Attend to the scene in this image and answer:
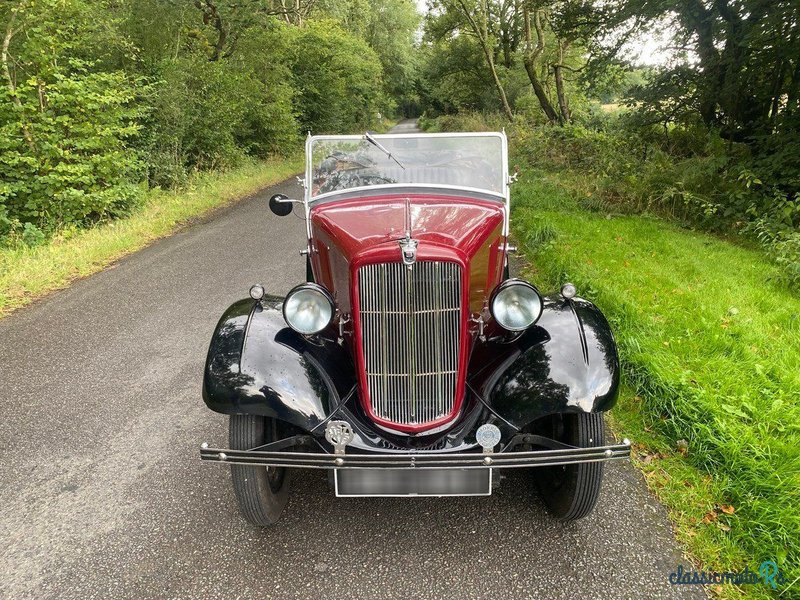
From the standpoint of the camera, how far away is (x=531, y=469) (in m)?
2.79

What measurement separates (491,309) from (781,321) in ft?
10.1

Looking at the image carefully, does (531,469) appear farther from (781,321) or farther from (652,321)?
(781,321)

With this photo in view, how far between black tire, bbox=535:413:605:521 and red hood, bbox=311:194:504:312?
2.42 feet

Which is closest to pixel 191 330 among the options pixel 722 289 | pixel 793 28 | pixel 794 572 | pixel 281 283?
pixel 281 283

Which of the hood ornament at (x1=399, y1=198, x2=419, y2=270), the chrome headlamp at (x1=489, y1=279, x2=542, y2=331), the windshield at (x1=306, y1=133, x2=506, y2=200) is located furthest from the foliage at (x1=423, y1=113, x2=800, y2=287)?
the hood ornament at (x1=399, y1=198, x2=419, y2=270)

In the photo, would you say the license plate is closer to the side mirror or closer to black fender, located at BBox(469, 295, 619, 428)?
black fender, located at BBox(469, 295, 619, 428)

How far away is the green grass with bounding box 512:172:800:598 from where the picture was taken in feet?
7.48

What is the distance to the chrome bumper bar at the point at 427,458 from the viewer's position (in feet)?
6.59

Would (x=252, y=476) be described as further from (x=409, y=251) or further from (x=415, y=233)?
(x=415, y=233)

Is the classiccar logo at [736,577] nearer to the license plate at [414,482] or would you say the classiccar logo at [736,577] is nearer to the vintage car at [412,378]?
the vintage car at [412,378]

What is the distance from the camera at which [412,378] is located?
2285 millimetres

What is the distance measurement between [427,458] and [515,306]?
2.73 feet

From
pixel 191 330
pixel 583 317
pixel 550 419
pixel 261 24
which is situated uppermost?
pixel 261 24

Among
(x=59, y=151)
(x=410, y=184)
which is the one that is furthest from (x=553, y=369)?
(x=59, y=151)
